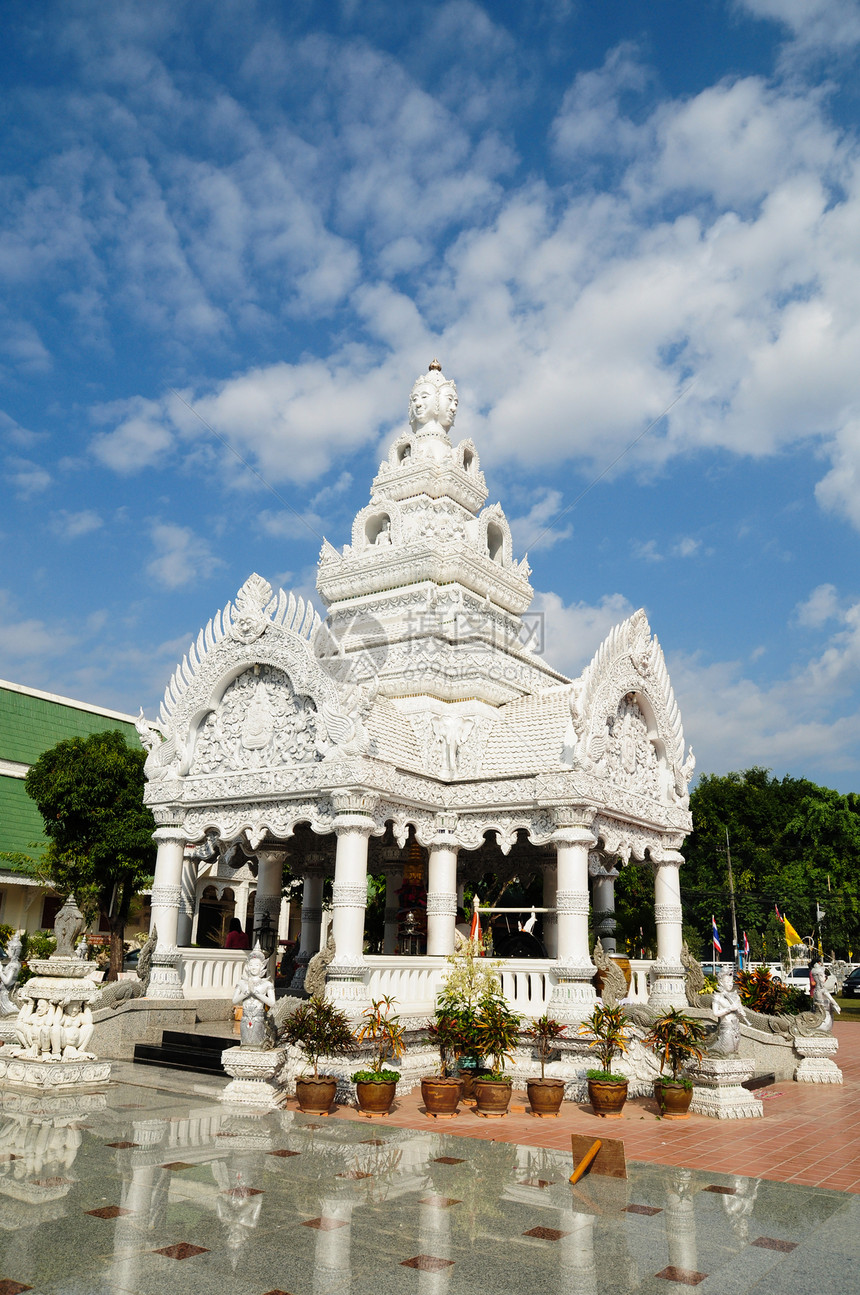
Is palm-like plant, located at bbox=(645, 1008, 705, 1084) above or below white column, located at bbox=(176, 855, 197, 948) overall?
below

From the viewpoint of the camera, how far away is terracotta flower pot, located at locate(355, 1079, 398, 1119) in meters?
10.0

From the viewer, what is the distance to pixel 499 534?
708 inches

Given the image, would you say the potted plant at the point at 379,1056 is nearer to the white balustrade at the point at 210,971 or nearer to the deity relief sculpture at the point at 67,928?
the deity relief sculpture at the point at 67,928

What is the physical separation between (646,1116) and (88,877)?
17.8 m

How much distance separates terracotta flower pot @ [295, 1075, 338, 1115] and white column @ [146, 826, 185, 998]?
4.45 metres

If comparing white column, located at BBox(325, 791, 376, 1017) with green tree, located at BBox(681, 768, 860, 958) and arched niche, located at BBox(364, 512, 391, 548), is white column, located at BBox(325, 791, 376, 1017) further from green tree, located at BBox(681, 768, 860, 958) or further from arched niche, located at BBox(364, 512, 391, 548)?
green tree, located at BBox(681, 768, 860, 958)

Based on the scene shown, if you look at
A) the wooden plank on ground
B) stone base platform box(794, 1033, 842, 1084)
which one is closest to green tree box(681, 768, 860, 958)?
stone base platform box(794, 1033, 842, 1084)

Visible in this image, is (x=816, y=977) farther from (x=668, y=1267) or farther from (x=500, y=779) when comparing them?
(x=668, y=1267)

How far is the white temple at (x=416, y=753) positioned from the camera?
1208cm

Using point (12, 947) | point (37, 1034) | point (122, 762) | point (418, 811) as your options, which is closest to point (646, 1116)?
point (418, 811)

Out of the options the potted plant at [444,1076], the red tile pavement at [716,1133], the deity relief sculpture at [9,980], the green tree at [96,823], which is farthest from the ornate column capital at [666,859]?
the green tree at [96,823]

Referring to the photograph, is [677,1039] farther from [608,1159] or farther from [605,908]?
[605,908]

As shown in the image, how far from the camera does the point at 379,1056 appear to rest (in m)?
11.1

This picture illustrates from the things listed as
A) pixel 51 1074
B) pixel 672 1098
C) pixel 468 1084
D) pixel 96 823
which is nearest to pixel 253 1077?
pixel 51 1074
